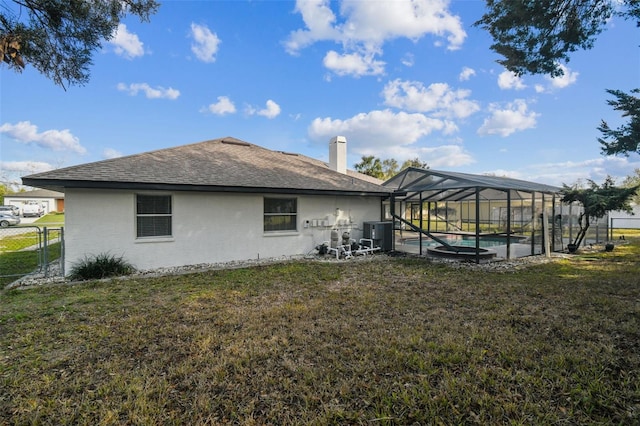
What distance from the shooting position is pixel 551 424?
2531mm

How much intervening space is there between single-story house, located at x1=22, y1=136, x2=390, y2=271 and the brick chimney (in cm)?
145

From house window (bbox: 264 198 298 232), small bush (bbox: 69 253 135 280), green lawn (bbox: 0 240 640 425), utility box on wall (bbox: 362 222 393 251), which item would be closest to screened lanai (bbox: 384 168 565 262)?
utility box on wall (bbox: 362 222 393 251)

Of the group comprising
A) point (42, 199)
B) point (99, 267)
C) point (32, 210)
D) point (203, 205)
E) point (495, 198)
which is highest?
point (42, 199)

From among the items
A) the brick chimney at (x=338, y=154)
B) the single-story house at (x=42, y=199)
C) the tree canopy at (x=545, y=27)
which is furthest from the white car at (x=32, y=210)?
the tree canopy at (x=545, y=27)

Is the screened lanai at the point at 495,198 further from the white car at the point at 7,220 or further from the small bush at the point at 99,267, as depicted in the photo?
the white car at the point at 7,220

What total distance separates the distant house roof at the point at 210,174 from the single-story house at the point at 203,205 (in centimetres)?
3

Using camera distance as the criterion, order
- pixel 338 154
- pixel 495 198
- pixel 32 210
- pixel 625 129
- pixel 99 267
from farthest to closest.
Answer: pixel 32 210
pixel 495 198
pixel 338 154
pixel 625 129
pixel 99 267

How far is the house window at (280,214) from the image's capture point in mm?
10727

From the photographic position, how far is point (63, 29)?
19.4ft

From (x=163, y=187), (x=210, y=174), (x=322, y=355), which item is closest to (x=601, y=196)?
(x=322, y=355)

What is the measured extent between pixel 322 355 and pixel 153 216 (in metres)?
7.23

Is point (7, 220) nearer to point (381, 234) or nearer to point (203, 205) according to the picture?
point (203, 205)

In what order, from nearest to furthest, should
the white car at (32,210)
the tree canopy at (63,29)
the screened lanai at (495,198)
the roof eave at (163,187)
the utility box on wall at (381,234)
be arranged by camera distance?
the tree canopy at (63,29)
the roof eave at (163,187)
the screened lanai at (495,198)
the utility box on wall at (381,234)
the white car at (32,210)

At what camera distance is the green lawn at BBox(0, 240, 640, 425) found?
274 centimetres
